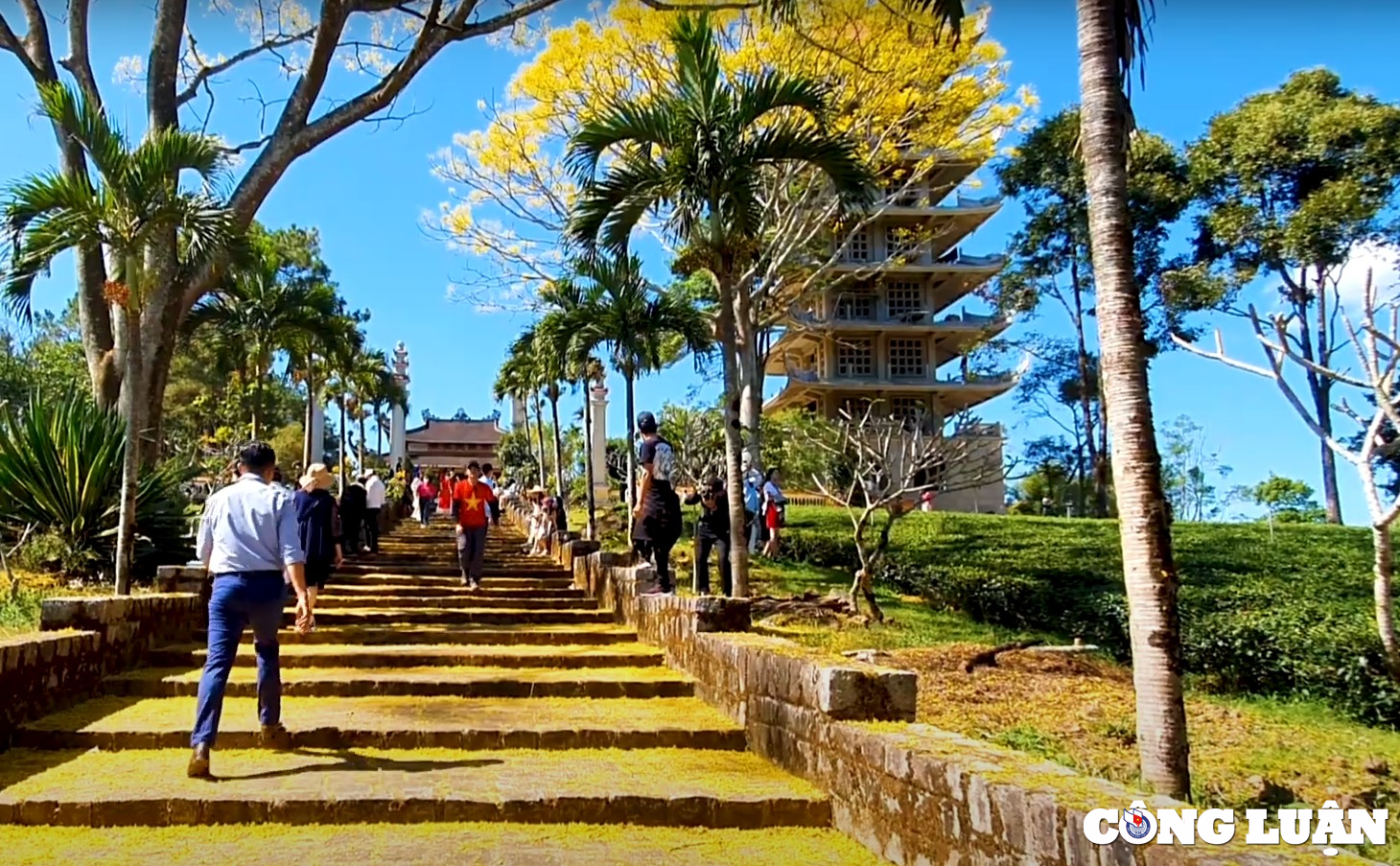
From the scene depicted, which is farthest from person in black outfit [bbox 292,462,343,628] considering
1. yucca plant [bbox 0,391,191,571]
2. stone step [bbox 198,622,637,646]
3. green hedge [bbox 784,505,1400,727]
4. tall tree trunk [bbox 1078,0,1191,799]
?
green hedge [bbox 784,505,1400,727]

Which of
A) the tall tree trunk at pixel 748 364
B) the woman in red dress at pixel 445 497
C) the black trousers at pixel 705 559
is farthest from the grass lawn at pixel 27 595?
the woman in red dress at pixel 445 497

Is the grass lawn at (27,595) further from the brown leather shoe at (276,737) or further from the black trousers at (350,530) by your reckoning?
the black trousers at (350,530)

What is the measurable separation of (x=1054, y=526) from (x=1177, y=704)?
1728 cm

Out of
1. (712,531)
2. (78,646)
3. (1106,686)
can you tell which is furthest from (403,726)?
(1106,686)

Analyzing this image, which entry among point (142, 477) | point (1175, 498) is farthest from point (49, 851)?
point (1175, 498)

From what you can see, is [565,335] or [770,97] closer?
[770,97]

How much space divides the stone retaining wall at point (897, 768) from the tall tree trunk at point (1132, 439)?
44.3 inches

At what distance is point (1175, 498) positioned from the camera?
4334 cm

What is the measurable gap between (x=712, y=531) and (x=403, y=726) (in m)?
5.61

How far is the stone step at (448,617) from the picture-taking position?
10047 millimetres

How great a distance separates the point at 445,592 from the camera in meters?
12.0

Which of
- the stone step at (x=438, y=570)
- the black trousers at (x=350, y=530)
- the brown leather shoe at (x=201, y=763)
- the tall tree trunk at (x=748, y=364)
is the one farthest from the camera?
the tall tree trunk at (x=748, y=364)

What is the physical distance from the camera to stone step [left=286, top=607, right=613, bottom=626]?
1005 cm

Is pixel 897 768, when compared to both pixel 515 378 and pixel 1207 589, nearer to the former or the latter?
pixel 1207 589
